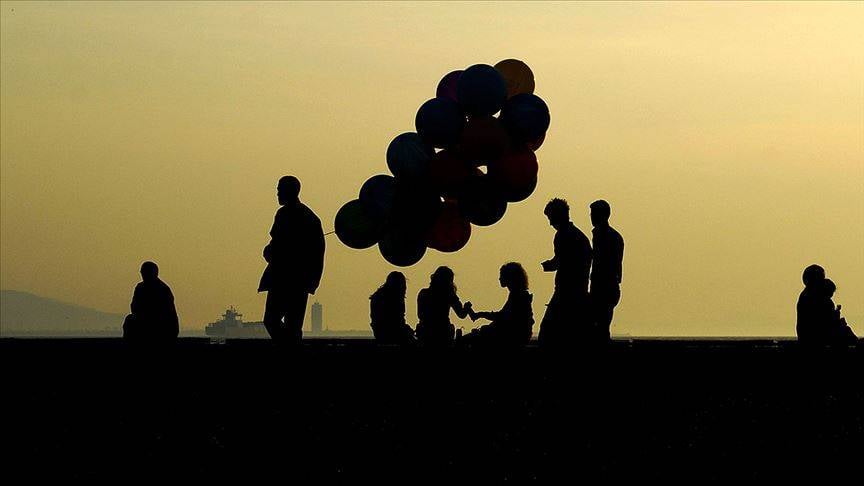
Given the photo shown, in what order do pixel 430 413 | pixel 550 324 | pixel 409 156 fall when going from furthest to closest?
pixel 409 156
pixel 550 324
pixel 430 413

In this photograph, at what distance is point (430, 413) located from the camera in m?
12.9

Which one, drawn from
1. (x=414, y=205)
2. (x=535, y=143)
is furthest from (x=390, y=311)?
(x=535, y=143)

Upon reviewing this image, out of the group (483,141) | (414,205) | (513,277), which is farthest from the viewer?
(414,205)

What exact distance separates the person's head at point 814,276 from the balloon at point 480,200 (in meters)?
5.36

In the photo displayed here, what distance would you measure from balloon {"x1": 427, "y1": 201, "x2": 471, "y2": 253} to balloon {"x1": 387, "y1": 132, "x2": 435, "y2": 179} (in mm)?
604

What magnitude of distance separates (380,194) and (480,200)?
1.17 meters

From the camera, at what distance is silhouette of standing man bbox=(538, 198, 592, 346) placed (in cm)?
1373

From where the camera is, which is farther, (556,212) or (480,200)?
(480,200)

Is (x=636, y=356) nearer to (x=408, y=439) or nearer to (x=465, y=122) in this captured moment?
(x=408, y=439)

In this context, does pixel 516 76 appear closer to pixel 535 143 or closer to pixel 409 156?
pixel 535 143

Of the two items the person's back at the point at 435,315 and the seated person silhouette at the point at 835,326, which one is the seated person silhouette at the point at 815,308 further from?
the person's back at the point at 435,315

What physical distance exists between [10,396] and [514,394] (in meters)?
4.11

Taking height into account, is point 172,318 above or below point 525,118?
below

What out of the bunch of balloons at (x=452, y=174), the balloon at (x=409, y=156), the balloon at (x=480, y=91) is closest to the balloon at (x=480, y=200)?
the bunch of balloons at (x=452, y=174)
